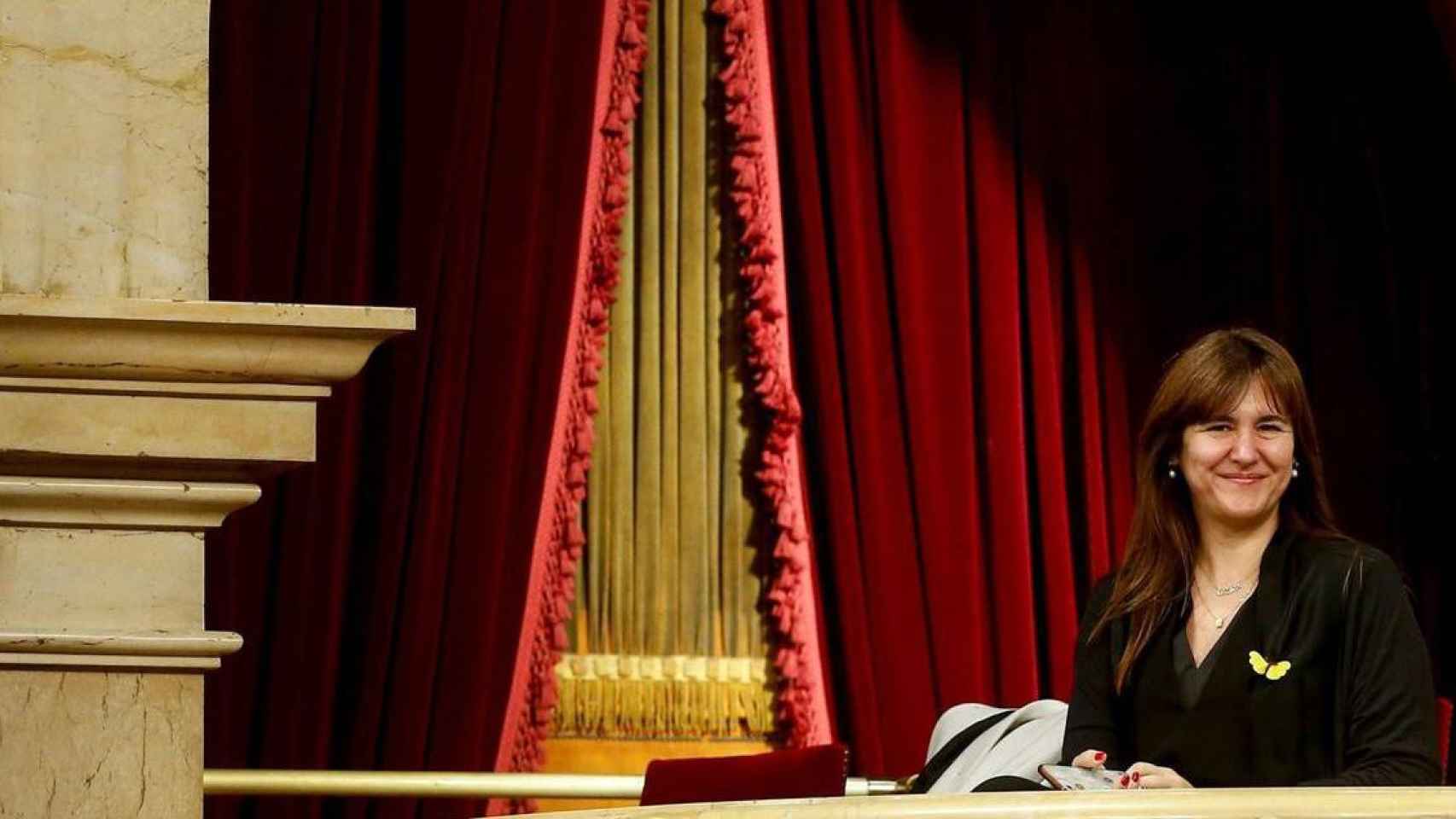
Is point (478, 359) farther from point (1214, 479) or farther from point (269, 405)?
point (269, 405)

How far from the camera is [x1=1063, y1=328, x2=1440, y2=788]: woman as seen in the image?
9.25 feet

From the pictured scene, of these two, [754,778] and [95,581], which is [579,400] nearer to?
[754,778]

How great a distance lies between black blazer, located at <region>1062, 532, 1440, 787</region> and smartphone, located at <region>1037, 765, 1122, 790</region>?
15 cm

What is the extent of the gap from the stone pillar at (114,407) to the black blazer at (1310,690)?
1356 millimetres

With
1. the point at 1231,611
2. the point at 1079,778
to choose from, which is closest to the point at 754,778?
the point at 1079,778

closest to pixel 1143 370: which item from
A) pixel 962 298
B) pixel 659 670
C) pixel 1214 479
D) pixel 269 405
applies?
pixel 962 298

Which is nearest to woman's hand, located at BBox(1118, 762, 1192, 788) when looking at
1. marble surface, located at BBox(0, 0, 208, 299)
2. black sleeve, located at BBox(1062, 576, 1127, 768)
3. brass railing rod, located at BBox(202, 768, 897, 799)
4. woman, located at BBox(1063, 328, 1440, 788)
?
woman, located at BBox(1063, 328, 1440, 788)

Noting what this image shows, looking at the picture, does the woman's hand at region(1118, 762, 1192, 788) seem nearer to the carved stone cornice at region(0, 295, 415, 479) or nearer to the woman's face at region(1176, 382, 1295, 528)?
the woman's face at region(1176, 382, 1295, 528)

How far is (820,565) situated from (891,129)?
91 cm

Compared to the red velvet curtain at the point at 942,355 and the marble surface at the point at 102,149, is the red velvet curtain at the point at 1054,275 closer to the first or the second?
the red velvet curtain at the point at 942,355

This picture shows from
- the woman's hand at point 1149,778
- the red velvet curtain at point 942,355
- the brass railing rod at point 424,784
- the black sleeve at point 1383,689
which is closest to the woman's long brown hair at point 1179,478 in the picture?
the black sleeve at point 1383,689

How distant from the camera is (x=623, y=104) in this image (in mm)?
4387

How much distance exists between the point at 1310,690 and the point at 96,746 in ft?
5.25

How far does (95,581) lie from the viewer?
2.09 metres
